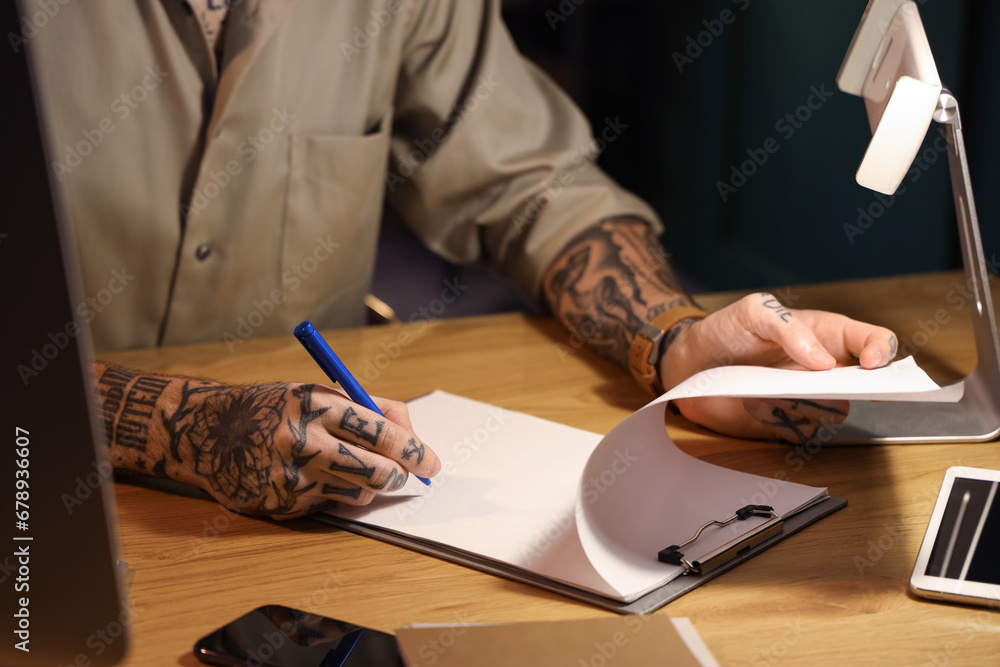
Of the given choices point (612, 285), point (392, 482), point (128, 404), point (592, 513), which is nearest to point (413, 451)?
point (392, 482)

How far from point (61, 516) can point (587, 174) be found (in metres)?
0.96

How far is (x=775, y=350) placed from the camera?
32.3 inches

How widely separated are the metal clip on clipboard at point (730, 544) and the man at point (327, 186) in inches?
6.5

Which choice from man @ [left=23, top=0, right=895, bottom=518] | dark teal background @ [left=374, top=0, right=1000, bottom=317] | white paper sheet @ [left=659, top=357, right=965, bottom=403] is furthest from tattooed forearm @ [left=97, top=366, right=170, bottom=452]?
dark teal background @ [left=374, top=0, right=1000, bottom=317]

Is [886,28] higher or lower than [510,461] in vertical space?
higher

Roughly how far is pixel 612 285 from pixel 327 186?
0.46 metres

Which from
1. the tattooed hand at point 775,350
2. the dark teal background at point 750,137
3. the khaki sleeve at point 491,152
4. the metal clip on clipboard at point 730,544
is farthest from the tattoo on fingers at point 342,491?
the dark teal background at point 750,137

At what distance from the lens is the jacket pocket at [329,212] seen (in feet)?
4.10

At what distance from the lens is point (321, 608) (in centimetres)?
A: 57

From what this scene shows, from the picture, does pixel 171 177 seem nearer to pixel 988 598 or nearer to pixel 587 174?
pixel 587 174

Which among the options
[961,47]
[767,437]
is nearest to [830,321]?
[767,437]

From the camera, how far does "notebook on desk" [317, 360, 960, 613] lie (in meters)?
0.58

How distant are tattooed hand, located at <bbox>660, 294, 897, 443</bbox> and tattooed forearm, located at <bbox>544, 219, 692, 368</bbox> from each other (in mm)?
161

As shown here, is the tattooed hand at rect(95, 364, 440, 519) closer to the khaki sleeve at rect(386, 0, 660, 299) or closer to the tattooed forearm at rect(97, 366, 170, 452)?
the tattooed forearm at rect(97, 366, 170, 452)
